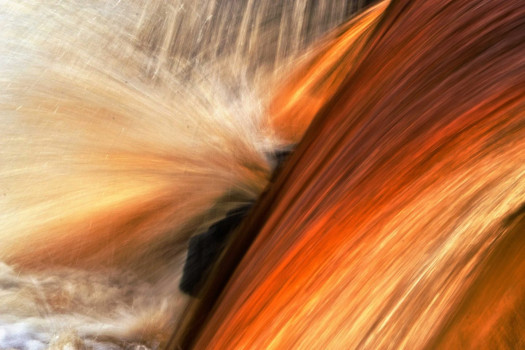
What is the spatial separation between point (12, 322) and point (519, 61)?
572 mm

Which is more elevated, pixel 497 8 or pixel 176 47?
pixel 497 8

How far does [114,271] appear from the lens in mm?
Answer: 813

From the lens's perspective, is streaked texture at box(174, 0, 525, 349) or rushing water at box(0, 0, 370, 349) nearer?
streaked texture at box(174, 0, 525, 349)

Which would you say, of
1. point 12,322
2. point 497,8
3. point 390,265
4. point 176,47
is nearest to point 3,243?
point 12,322

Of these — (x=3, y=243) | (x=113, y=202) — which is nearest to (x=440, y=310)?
(x=113, y=202)

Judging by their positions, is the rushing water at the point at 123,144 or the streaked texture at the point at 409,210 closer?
the streaked texture at the point at 409,210

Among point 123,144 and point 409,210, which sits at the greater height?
point 409,210

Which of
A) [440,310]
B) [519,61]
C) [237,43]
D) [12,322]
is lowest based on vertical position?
[12,322]

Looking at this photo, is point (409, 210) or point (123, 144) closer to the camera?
point (409, 210)

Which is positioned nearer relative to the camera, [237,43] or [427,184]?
[427,184]

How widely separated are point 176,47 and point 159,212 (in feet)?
0.57

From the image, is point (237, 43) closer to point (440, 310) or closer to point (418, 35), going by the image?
point (418, 35)

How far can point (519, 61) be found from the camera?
652mm

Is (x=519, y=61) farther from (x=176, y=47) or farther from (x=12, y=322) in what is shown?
(x=12, y=322)
